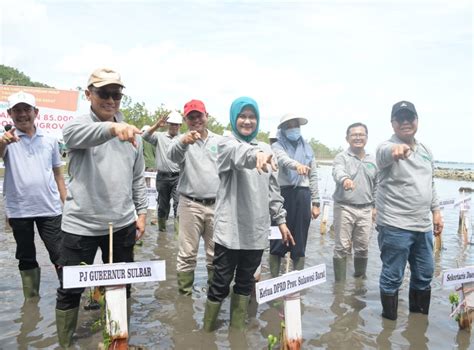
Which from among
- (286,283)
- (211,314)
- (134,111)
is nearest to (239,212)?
(286,283)

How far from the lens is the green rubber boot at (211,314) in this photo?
3.47 metres

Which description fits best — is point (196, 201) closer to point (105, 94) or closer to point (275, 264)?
point (275, 264)

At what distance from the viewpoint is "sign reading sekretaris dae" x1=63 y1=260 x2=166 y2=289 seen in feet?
8.63

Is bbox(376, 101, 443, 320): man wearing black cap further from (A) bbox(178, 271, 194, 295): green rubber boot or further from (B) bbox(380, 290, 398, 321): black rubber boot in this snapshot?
(A) bbox(178, 271, 194, 295): green rubber boot

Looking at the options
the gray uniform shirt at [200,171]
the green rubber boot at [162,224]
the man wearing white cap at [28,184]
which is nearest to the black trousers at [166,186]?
the green rubber boot at [162,224]

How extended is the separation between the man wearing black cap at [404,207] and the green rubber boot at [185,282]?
206cm

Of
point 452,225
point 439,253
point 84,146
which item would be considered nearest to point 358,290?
point 439,253

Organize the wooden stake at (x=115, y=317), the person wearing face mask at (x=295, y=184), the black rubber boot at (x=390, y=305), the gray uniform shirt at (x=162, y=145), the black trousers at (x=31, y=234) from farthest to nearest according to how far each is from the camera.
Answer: the gray uniform shirt at (x=162, y=145), the person wearing face mask at (x=295, y=184), the black rubber boot at (x=390, y=305), the black trousers at (x=31, y=234), the wooden stake at (x=115, y=317)

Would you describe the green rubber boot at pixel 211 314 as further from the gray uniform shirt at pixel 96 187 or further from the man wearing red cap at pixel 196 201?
the gray uniform shirt at pixel 96 187

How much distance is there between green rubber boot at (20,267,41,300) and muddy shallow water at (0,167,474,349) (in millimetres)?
114

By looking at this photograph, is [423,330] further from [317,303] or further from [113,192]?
[113,192]

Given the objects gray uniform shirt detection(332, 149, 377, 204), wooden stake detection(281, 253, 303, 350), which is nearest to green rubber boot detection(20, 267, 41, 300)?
wooden stake detection(281, 253, 303, 350)

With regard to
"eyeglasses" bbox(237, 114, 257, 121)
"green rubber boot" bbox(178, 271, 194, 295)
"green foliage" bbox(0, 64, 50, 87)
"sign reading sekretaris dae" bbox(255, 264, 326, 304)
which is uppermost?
"green foliage" bbox(0, 64, 50, 87)

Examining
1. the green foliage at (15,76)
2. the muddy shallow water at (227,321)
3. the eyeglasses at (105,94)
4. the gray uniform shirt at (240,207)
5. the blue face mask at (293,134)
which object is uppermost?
the green foliage at (15,76)
